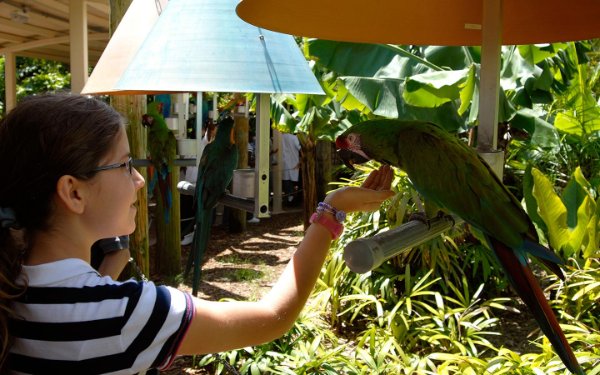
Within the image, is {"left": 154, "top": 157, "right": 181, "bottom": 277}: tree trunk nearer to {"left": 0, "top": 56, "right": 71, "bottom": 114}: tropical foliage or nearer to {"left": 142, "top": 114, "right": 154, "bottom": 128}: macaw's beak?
{"left": 142, "top": 114, "right": 154, "bottom": 128}: macaw's beak

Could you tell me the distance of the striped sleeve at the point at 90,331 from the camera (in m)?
0.58

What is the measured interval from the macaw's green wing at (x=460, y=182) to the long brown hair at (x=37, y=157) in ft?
2.40

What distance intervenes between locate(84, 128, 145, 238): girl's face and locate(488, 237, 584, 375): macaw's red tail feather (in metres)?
0.63

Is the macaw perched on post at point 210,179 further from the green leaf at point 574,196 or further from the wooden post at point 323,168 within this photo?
the wooden post at point 323,168

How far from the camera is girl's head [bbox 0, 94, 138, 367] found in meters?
0.62

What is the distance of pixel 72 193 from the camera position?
2.12 ft

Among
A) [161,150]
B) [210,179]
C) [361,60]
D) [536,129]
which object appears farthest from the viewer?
[361,60]

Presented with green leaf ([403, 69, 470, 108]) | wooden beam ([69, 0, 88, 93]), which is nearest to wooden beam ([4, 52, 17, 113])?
wooden beam ([69, 0, 88, 93])

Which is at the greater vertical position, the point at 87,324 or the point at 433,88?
the point at 433,88

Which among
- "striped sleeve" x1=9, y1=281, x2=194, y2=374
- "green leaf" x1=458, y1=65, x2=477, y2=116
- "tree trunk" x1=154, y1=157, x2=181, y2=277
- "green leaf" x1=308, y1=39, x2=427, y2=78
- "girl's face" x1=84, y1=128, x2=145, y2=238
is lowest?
"tree trunk" x1=154, y1=157, x2=181, y2=277

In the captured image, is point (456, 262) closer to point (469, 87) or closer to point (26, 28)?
point (469, 87)

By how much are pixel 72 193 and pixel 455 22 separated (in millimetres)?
836

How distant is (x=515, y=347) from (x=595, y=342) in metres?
0.54

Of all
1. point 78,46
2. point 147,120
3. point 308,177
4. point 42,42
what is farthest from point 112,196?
point 42,42
